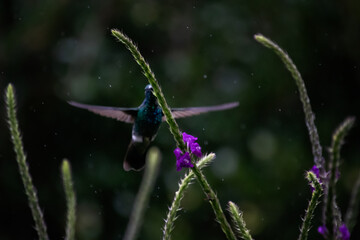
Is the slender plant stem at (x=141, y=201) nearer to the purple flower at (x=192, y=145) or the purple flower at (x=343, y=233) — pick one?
the purple flower at (x=192, y=145)

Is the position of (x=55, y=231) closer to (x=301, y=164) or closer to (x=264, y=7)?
(x=301, y=164)

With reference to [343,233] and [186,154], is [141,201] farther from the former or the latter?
[343,233]

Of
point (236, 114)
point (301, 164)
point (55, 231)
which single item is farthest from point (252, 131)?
point (55, 231)

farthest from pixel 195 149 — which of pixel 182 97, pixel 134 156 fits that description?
pixel 182 97

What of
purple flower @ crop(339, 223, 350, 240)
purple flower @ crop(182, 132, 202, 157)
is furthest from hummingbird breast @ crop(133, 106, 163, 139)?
purple flower @ crop(339, 223, 350, 240)

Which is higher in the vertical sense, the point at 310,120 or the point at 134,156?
the point at 310,120
